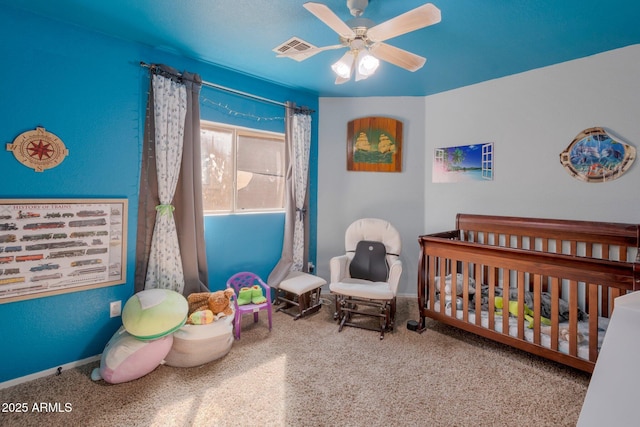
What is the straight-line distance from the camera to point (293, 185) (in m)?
3.41

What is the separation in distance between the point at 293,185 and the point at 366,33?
1864 mm

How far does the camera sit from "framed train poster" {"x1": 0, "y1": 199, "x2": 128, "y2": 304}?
1942mm

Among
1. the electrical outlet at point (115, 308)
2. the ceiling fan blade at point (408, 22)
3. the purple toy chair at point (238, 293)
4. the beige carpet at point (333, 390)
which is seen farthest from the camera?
the purple toy chair at point (238, 293)

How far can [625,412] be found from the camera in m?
0.34

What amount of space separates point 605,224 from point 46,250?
406 cm

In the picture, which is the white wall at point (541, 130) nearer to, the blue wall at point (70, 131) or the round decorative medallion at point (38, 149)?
the blue wall at point (70, 131)

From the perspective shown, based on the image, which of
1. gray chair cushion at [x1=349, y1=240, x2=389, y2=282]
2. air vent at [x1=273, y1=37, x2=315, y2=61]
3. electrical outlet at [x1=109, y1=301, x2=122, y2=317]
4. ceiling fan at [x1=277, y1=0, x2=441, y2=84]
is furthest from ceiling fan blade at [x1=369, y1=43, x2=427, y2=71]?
electrical outlet at [x1=109, y1=301, x2=122, y2=317]

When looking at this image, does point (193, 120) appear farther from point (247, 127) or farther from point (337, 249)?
point (337, 249)

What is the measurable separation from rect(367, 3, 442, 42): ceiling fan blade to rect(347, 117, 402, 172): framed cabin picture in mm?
1874

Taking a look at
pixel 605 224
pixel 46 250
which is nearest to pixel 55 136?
pixel 46 250

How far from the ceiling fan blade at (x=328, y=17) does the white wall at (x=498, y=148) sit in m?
1.97

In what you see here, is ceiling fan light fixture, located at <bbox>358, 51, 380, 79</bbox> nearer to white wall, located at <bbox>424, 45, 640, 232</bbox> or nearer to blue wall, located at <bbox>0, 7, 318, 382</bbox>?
blue wall, located at <bbox>0, 7, 318, 382</bbox>

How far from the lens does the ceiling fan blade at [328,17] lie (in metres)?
1.50

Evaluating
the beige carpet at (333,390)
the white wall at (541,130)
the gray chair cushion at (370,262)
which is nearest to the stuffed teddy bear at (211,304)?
the beige carpet at (333,390)
